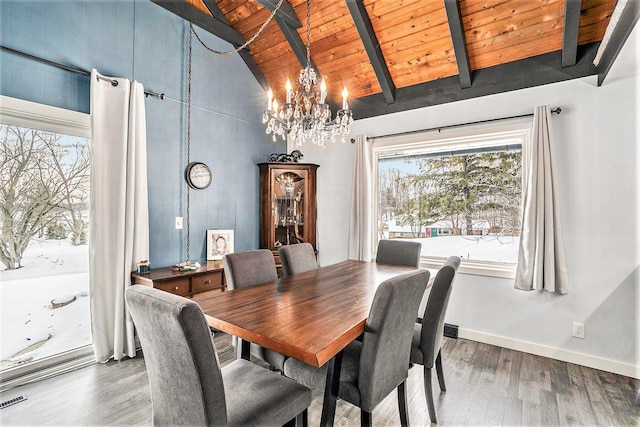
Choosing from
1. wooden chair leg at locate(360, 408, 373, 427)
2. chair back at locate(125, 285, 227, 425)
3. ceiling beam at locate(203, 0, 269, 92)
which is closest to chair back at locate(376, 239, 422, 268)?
wooden chair leg at locate(360, 408, 373, 427)

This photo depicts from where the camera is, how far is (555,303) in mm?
2744

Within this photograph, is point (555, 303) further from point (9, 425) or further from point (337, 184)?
point (9, 425)

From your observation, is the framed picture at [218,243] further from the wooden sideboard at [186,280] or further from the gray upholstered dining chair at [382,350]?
the gray upholstered dining chair at [382,350]

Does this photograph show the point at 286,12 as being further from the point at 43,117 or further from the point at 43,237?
the point at 43,237

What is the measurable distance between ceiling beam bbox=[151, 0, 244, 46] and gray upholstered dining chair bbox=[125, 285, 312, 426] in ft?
10.3

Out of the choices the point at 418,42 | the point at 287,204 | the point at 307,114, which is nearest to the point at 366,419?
the point at 307,114

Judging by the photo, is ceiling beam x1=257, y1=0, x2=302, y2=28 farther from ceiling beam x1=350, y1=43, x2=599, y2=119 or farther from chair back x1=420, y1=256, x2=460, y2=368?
chair back x1=420, y1=256, x2=460, y2=368

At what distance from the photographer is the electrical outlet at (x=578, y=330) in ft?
8.61

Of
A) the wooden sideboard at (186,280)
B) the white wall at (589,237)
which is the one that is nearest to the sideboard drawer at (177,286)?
the wooden sideboard at (186,280)

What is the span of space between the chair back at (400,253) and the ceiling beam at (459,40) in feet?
5.76

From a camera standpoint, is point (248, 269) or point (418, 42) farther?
point (418, 42)

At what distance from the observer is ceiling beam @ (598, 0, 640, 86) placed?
5.91 ft

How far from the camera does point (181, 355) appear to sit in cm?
104

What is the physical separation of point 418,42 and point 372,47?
0.47 metres
